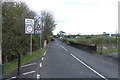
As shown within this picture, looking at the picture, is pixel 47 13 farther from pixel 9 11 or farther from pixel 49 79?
pixel 49 79

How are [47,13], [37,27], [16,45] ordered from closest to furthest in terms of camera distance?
[16,45] → [37,27] → [47,13]

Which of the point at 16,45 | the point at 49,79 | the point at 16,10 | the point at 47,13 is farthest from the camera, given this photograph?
the point at 47,13

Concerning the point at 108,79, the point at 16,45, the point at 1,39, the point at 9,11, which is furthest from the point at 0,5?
the point at 108,79

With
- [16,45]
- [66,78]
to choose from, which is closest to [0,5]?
[16,45]

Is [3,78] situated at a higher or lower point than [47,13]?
lower

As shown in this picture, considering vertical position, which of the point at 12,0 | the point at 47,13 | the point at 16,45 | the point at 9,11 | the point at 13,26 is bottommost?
the point at 16,45

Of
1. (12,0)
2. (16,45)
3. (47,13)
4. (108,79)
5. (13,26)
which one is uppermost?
(47,13)

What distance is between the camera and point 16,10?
10.8 metres

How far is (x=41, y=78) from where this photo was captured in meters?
6.78

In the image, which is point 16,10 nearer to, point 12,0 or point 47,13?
point 12,0

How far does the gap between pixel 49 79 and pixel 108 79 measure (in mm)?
2599

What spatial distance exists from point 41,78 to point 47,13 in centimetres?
3655

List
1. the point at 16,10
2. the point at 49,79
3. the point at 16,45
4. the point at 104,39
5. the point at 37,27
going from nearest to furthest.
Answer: the point at 49,79 < the point at 16,10 < the point at 16,45 < the point at 37,27 < the point at 104,39

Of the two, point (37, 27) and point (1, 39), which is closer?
point (1, 39)
